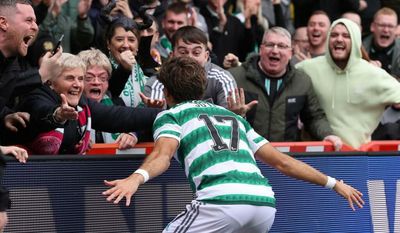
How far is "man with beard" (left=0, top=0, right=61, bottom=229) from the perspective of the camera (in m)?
7.67

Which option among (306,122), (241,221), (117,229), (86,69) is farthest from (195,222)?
(306,122)

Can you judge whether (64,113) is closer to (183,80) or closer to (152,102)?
(183,80)

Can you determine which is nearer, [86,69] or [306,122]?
[86,69]

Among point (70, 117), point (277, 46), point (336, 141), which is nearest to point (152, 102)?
point (70, 117)

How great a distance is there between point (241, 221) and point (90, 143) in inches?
79.3

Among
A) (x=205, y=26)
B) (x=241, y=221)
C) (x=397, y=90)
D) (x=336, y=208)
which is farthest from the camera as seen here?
(x=205, y=26)

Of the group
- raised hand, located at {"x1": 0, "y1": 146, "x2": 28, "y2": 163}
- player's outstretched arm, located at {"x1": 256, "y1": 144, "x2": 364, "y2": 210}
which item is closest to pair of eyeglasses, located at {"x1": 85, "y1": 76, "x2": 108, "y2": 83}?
raised hand, located at {"x1": 0, "y1": 146, "x2": 28, "y2": 163}

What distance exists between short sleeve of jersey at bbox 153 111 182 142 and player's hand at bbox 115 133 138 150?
137cm

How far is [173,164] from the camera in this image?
843cm

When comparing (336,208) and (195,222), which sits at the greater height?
(195,222)

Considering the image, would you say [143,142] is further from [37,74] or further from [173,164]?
[37,74]

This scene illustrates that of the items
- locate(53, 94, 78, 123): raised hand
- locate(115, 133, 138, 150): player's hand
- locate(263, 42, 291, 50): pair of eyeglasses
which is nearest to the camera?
locate(53, 94, 78, 123): raised hand

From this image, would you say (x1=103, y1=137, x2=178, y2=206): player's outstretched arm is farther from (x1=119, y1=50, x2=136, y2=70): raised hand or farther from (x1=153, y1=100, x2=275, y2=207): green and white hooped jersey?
(x1=119, y1=50, x2=136, y2=70): raised hand

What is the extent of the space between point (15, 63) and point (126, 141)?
4.08ft
